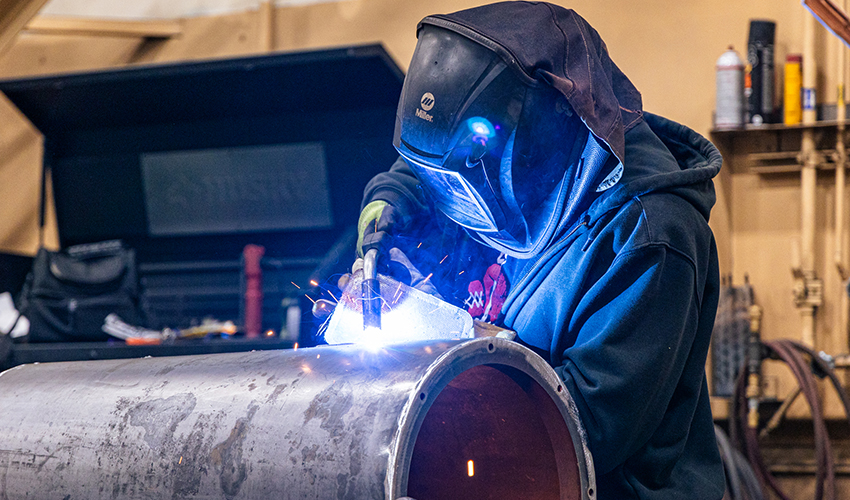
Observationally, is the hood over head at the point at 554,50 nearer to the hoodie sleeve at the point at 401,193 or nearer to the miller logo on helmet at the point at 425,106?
the miller logo on helmet at the point at 425,106

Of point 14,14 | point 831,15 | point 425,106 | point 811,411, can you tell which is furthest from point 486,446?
point 811,411

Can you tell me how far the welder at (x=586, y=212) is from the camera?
1047 millimetres

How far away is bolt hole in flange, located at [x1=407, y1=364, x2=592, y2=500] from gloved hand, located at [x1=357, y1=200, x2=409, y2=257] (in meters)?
0.36

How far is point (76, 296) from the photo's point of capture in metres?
3.53

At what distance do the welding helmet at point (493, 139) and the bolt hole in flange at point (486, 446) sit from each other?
11.6 inches

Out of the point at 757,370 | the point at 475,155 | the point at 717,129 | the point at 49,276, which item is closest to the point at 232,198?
the point at 49,276

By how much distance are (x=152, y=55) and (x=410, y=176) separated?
291cm

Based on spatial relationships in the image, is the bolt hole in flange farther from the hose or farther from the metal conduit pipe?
the metal conduit pipe

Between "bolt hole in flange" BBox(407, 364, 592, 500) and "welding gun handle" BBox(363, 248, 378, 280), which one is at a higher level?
"welding gun handle" BBox(363, 248, 378, 280)

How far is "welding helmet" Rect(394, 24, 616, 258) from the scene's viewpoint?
112 centimetres

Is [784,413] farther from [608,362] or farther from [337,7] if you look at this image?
[337,7]

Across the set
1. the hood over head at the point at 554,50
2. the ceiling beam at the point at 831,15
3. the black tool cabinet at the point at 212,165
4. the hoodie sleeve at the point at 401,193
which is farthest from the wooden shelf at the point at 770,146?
the hood over head at the point at 554,50

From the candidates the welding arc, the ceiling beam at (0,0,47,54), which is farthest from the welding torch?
the welding arc

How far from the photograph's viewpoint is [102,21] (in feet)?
12.5
